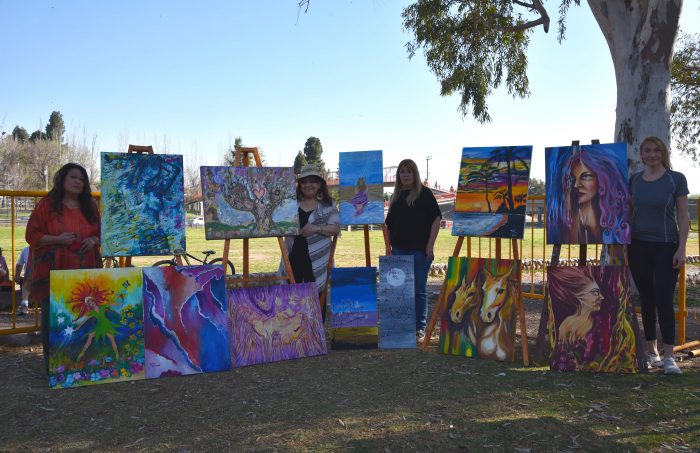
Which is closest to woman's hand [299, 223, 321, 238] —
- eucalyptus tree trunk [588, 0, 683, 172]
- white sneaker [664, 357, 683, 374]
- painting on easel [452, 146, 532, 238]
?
painting on easel [452, 146, 532, 238]

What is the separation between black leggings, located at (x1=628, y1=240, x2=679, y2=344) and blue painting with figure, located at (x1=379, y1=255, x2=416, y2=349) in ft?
5.97

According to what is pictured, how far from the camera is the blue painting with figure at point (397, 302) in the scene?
4867mm

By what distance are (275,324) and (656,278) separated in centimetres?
299

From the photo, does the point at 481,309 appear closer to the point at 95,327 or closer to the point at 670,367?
the point at 670,367

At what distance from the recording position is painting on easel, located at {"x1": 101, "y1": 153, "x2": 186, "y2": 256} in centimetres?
428

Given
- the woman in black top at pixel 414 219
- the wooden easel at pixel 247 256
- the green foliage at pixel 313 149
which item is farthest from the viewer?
the green foliage at pixel 313 149

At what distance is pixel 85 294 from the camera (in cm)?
399

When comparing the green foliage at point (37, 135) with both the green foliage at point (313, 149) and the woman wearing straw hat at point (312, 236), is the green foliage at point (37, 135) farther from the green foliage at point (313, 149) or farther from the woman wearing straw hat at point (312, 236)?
the woman wearing straw hat at point (312, 236)

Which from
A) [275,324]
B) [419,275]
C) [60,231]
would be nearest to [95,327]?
[60,231]

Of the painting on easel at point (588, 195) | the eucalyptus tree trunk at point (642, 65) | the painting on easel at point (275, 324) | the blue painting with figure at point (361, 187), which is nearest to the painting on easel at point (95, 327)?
the painting on easel at point (275, 324)

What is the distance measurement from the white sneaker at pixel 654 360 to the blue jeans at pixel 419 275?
187 centimetres

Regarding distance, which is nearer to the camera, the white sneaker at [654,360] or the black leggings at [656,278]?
the black leggings at [656,278]

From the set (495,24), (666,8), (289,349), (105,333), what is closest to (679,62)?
(495,24)

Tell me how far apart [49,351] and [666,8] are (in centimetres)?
724
